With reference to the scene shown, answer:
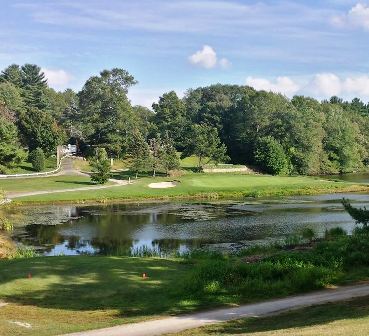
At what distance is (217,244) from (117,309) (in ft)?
68.0

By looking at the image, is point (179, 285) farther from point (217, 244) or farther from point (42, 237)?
point (42, 237)

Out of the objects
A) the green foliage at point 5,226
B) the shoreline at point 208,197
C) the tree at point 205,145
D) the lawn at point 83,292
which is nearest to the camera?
the lawn at point 83,292

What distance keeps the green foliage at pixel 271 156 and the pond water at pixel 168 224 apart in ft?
124

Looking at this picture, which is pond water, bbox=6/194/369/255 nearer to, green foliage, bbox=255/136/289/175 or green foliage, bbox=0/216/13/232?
green foliage, bbox=0/216/13/232

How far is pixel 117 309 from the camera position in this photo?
20828mm

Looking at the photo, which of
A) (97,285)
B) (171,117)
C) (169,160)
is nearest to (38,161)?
(169,160)

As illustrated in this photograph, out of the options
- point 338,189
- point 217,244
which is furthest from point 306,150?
point 217,244

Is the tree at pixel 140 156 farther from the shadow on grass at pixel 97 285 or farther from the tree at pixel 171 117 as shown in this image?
the shadow on grass at pixel 97 285

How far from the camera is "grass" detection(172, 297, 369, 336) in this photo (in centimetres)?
1405

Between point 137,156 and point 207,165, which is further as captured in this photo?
point 207,165

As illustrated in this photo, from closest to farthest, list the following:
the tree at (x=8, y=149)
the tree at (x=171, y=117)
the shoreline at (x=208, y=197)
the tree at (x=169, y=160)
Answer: the shoreline at (x=208, y=197) < the tree at (x=8, y=149) < the tree at (x=169, y=160) < the tree at (x=171, y=117)

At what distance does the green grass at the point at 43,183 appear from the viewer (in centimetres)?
7297

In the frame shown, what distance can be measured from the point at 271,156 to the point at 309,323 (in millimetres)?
91859

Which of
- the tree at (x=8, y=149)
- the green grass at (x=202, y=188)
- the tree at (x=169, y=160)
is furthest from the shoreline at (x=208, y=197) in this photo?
the tree at (x=8, y=149)
